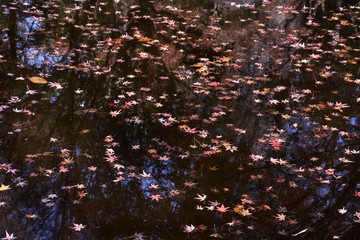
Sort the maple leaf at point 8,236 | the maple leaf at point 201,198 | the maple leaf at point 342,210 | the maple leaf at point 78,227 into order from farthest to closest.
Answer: the maple leaf at point 201,198, the maple leaf at point 342,210, the maple leaf at point 78,227, the maple leaf at point 8,236

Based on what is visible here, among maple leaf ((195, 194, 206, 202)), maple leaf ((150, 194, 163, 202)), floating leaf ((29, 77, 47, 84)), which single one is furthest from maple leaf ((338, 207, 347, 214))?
floating leaf ((29, 77, 47, 84))

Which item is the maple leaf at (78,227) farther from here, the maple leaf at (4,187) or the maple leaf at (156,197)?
the maple leaf at (4,187)

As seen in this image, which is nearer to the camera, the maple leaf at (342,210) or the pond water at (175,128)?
the pond water at (175,128)

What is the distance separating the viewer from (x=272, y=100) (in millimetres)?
5996

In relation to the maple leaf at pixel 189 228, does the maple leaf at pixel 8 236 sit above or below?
below

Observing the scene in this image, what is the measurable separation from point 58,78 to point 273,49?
13.8ft

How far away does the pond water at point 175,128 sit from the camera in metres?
3.75

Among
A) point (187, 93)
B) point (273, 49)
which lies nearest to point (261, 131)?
point (187, 93)

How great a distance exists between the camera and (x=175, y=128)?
5184 millimetres

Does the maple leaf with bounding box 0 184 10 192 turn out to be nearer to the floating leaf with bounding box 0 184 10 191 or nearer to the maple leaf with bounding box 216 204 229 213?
the floating leaf with bounding box 0 184 10 191

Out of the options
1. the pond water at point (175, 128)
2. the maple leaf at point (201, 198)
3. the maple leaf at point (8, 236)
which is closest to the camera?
the maple leaf at point (8, 236)

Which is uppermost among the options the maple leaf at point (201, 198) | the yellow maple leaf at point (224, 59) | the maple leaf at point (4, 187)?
the yellow maple leaf at point (224, 59)

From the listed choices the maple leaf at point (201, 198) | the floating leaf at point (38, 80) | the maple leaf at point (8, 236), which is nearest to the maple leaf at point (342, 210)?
the maple leaf at point (201, 198)

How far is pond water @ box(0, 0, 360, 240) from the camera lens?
3754mm
